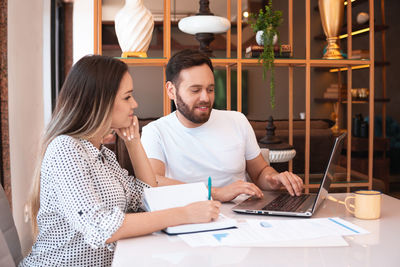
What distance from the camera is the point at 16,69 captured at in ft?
7.02

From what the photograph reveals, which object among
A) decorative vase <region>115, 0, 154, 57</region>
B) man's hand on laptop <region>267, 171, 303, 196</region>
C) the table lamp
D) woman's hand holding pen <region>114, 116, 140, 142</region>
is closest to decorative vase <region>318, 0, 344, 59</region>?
the table lamp

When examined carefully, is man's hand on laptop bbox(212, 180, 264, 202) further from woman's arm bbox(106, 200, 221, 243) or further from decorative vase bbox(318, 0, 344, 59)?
decorative vase bbox(318, 0, 344, 59)

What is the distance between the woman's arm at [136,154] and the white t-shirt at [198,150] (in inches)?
13.4

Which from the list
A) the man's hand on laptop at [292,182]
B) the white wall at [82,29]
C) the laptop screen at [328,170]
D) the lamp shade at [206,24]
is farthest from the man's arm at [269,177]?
the white wall at [82,29]

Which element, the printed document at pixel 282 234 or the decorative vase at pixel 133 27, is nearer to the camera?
the printed document at pixel 282 234

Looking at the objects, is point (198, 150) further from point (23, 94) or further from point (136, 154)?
point (23, 94)

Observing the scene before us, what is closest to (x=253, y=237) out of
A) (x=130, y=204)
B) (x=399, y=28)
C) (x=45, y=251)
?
(x=130, y=204)

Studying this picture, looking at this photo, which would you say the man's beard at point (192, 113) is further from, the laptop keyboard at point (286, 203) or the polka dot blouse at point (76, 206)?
the polka dot blouse at point (76, 206)

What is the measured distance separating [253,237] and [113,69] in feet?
2.04

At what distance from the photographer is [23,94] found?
7.57 feet

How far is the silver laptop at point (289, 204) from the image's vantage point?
120 cm

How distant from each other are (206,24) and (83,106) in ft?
4.06

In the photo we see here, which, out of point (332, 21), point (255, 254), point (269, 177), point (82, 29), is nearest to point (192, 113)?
point (269, 177)

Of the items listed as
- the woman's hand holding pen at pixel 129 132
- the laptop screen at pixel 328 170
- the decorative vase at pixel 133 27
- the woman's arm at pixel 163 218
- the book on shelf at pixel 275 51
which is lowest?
the woman's arm at pixel 163 218
